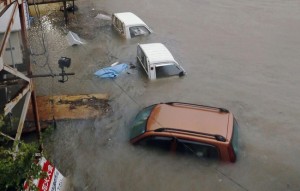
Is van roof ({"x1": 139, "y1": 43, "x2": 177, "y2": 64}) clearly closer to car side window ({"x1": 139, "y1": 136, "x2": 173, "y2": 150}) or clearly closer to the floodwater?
the floodwater

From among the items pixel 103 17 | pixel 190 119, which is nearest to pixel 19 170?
pixel 190 119

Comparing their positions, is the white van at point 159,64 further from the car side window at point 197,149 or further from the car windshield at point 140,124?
the car side window at point 197,149

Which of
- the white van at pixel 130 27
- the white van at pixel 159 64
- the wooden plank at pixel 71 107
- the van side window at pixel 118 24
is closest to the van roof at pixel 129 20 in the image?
the white van at pixel 130 27

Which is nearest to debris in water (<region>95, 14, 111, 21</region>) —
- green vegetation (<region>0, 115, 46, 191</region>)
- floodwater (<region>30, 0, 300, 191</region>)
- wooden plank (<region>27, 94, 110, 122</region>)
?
floodwater (<region>30, 0, 300, 191</region>)

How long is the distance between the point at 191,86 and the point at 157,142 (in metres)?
4.42

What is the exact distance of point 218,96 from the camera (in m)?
13.3

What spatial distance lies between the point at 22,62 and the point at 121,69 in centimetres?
494

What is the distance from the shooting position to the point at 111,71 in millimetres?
14375

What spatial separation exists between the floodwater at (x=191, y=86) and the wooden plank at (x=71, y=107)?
0.29 metres

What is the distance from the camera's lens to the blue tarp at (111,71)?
14.3 meters

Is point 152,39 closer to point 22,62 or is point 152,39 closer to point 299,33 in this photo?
point 299,33

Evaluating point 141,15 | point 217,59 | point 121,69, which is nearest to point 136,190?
point 121,69

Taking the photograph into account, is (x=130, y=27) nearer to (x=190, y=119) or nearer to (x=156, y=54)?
(x=156, y=54)

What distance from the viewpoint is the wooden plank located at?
11833mm
